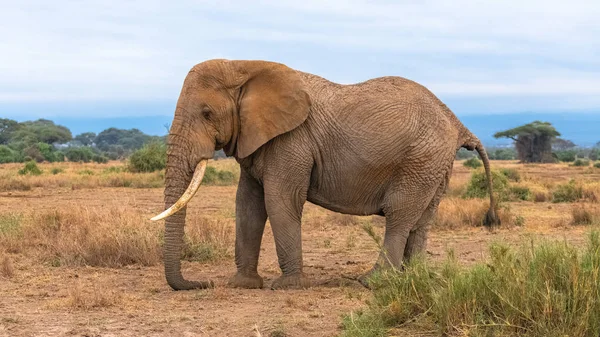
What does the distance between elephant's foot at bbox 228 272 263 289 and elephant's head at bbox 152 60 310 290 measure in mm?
367

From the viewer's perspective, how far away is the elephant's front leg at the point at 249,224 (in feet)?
29.7

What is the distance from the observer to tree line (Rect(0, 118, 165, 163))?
49.8 meters

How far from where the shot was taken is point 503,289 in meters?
5.74

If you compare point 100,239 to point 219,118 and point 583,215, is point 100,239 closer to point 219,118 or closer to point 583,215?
point 219,118

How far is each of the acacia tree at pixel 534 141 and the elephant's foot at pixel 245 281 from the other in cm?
5179

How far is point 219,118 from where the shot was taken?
330 inches

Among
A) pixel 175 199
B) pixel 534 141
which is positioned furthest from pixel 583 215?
pixel 534 141

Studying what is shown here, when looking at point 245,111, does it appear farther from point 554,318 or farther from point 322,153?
point 554,318

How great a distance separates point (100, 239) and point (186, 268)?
1.13 m

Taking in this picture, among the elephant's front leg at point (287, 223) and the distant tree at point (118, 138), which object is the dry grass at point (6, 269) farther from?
the distant tree at point (118, 138)

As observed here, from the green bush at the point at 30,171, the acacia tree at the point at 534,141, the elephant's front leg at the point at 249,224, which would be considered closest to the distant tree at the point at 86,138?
the acacia tree at the point at 534,141

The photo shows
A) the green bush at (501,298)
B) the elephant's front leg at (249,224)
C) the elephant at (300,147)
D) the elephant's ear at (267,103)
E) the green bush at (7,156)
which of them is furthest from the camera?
the green bush at (7,156)

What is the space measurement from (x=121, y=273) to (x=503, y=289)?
540cm

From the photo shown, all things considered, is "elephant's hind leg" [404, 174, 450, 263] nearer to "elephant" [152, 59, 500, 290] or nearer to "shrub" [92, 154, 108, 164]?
"elephant" [152, 59, 500, 290]
